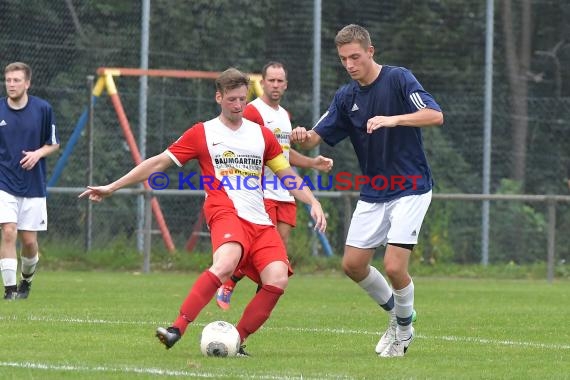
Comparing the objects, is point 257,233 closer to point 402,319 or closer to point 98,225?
point 402,319

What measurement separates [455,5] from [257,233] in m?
12.9

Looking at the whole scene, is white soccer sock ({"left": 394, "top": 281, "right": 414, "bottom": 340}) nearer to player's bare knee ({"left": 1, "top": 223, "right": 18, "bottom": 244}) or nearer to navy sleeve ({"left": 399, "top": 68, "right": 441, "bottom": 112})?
navy sleeve ({"left": 399, "top": 68, "right": 441, "bottom": 112})

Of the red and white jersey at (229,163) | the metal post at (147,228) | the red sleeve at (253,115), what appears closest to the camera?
the red and white jersey at (229,163)

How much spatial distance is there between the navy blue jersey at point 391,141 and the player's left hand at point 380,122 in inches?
17.0

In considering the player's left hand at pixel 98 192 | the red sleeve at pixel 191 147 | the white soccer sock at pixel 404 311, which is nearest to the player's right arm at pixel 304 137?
the red sleeve at pixel 191 147

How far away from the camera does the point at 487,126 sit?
790 inches

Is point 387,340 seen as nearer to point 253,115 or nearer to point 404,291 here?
point 404,291

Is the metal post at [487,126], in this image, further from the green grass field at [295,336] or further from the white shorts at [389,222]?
the white shorts at [389,222]

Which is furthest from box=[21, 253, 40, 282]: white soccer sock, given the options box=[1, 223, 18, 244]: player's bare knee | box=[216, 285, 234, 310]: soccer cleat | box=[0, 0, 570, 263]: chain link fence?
box=[0, 0, 570, 263]: chain link fence

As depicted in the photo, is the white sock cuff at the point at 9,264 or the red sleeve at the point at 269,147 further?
the white sock cuff at the point at 9,264

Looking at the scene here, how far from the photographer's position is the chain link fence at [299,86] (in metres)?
18.8

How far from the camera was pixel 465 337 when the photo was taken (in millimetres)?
9883

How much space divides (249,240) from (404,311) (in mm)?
1126

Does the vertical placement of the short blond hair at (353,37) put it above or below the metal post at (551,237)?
above
